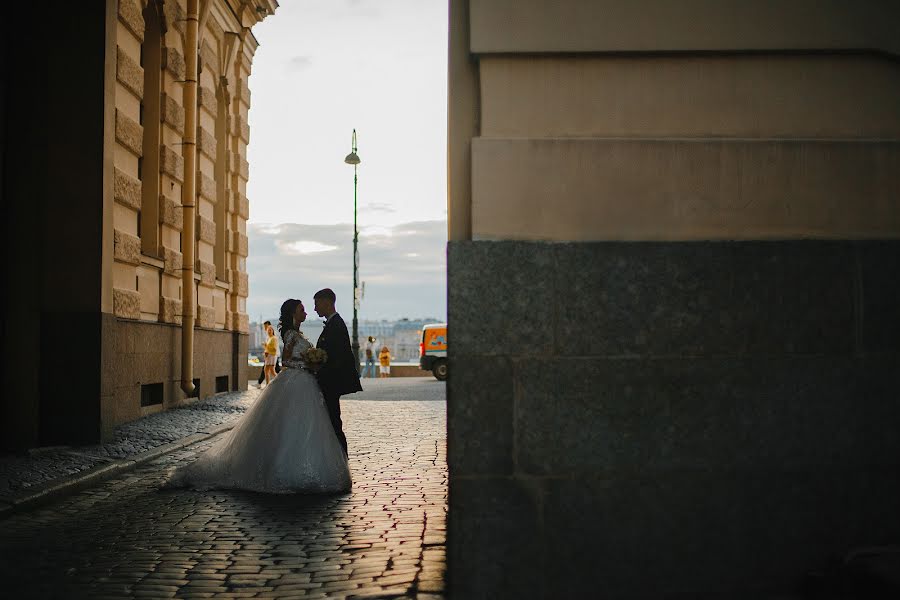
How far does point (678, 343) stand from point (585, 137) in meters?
1.12

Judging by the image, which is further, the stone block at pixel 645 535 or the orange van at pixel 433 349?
the orange van at pixel 433 349

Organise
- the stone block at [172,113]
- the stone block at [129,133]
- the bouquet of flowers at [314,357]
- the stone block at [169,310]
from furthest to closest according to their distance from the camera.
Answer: the stone block at [172,113]
the stone block at [169,310]
the stone block at [129,133]
the bouquet of flowers at [314,357]

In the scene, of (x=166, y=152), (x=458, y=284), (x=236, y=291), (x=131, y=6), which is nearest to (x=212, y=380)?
(x=236, y=291)

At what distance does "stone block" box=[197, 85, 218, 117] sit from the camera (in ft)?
52.6

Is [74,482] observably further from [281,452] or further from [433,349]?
[433,349]

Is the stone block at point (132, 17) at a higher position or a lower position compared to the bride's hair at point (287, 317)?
higher

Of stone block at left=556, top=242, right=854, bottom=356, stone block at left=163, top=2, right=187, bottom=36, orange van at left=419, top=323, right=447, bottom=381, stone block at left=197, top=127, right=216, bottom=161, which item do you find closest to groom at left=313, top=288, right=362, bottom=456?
stone block at left=556, top=242, right=854, bottom=356

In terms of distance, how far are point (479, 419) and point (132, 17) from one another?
9527 mm

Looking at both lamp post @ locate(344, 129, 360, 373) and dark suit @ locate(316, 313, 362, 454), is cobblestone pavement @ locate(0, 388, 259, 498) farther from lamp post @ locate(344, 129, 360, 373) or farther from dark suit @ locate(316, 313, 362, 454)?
lamp post @ locate(344, 129, 360, 373)

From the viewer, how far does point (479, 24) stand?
454 centimetres

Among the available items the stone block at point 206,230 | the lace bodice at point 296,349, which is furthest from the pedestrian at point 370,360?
the lace bodice at point 296,349

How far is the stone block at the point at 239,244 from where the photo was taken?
1881 centimetres

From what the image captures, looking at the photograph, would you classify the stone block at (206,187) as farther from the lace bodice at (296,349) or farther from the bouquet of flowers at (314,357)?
the bouquet of flowers at (314,357)

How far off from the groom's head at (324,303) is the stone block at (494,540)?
4.53 meters
